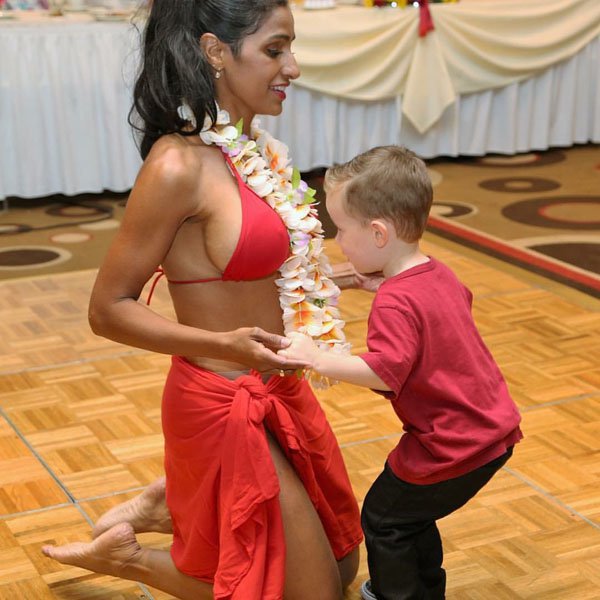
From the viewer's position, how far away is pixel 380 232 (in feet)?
6.04

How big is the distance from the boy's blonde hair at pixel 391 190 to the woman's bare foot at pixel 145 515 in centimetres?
77

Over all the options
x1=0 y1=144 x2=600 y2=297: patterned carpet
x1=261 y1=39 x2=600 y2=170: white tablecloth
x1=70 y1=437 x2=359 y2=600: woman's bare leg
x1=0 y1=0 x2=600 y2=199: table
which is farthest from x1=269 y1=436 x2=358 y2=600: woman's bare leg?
x1=261 y1=39 x2=600 y2=170: white tablecloth

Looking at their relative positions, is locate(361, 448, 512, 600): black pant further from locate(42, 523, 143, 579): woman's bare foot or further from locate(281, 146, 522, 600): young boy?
locate(42, 523, 143, 579): woman's bare foot

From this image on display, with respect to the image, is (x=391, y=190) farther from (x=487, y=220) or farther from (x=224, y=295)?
(x=487, y=220)

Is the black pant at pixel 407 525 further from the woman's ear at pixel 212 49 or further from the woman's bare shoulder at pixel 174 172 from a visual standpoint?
A: the woman's ear at pixel 212 49

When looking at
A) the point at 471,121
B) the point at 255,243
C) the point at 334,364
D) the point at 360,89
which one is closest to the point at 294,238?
the point at 255,243

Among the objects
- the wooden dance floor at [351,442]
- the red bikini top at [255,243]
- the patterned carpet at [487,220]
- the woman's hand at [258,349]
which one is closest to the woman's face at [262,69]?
the red bikini top at [255,243]

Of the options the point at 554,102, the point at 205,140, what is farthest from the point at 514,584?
the point at 554,102

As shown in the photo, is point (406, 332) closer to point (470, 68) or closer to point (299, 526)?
point (299, 526)

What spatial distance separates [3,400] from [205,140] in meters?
1.52

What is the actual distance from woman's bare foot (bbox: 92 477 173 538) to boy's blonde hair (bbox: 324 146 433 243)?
0.77 m

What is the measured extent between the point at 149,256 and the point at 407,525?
642 millimetres

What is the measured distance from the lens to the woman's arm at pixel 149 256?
72.6 inches

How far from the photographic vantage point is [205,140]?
1.95 metres
